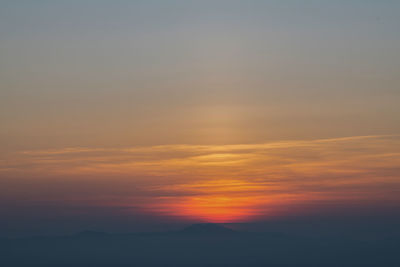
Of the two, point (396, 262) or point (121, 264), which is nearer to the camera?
point (396, 262)

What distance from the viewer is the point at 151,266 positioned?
629 feet

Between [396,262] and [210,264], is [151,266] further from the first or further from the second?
[396,262]

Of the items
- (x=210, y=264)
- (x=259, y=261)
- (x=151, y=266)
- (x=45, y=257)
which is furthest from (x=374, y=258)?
(x=45, y=257)

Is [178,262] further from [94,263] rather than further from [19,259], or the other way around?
[19,259]

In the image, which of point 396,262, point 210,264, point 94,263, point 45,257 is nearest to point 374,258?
point 396,262

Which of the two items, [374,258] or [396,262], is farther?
[374,258]

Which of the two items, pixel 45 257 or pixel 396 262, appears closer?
pixel 396 262

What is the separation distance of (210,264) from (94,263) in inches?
1443

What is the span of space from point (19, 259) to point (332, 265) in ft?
312

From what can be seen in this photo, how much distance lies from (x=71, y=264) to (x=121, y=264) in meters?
16.7

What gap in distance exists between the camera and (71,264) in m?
189

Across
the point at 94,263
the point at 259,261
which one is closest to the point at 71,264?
the point at 94,263

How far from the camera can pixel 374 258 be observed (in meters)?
198

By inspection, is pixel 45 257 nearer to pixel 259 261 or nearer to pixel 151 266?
pixel 151 266
